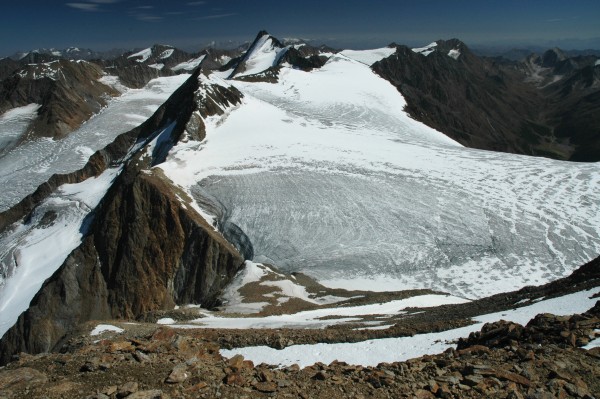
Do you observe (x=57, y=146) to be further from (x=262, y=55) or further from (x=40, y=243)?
(x=262, y=55)

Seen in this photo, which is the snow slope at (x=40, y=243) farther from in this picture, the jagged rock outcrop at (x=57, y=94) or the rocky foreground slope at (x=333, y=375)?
the jagged rock outcrop at (x=57, y=94)

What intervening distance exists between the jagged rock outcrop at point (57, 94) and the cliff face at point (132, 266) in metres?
103

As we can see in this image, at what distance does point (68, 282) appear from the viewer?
41469mm

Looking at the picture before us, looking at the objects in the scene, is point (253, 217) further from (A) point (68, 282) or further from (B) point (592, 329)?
(B) point (592, 329)

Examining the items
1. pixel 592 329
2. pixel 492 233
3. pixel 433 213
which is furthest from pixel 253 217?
pixel 592 329

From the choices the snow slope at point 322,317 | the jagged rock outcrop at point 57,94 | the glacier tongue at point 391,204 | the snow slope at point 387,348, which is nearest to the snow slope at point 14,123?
the jagged rock outcrop at point 57,94

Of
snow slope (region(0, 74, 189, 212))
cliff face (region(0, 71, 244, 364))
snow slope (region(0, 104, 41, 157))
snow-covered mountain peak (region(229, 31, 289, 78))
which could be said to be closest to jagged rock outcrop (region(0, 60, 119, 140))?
snow slope (region(0, 104, 41, 157))

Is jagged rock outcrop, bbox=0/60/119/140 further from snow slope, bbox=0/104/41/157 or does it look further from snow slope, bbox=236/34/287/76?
snow slope, bbox=236/34/287/76

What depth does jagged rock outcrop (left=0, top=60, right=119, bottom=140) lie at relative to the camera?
13625cm

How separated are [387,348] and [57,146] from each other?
128 m

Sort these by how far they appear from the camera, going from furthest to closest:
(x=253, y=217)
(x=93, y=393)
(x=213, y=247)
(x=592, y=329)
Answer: (x=253, y=217)
(x=213, y=247)
(x=592, y=329)
(x=93, y=393)

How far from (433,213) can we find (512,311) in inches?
945

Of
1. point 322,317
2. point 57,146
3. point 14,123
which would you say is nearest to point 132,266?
point 322,317

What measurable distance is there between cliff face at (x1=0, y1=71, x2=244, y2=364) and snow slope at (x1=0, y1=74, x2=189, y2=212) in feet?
→ 190
